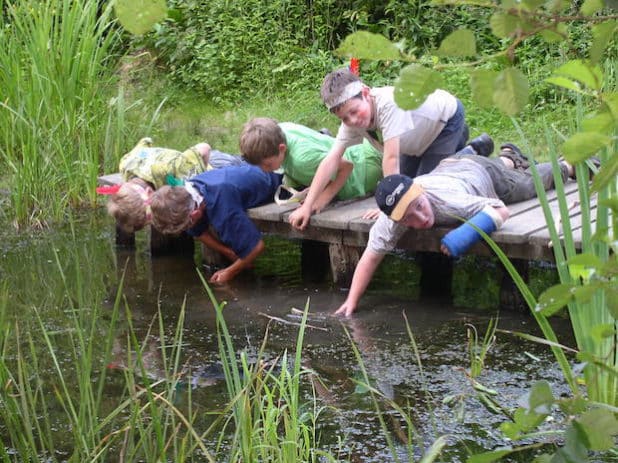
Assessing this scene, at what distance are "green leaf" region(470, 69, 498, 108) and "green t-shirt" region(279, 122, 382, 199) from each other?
14.6 ft

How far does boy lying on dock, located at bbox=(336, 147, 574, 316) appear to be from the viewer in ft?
16.0

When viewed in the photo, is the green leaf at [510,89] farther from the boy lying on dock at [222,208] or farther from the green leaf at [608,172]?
the boy lying on dock at [222,208]

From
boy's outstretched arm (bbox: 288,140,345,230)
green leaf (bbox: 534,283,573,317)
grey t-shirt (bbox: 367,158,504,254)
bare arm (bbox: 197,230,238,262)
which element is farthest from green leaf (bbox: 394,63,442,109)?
bare arm (bbox: 197,230,238,262)

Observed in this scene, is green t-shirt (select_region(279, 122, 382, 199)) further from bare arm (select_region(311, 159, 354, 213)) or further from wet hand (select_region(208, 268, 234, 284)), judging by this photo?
wet hand (select_region(208, 268, 234, 284))

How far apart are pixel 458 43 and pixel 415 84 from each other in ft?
0.25

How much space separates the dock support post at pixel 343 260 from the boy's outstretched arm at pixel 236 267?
0.45 meters

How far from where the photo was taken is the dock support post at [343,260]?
5.78m

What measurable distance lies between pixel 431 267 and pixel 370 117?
1019 millimetres

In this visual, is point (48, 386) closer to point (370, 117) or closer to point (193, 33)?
point (370, 117)

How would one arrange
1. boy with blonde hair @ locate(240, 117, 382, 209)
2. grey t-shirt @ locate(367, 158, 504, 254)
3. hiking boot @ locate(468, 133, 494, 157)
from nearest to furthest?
grey t-shirt @ locate(367, 158, 504, 254) < boy with blonde hair @ locate(240, 117, 382, 209) < hiking boot @ locate(468, 133, 494, 157)

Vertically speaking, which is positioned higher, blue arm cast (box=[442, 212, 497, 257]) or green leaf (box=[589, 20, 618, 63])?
green leaf (box=[589, 20, 618, 63])

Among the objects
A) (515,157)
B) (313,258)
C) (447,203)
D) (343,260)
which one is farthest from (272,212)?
(515,157)

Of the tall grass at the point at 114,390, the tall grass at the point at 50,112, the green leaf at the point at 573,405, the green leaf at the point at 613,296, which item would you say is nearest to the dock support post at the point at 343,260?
the tall grass at the point at 114,390

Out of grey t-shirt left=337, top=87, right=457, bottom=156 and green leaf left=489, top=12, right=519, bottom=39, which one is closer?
green leaf left=489, top=12, right=519, bottom=39
